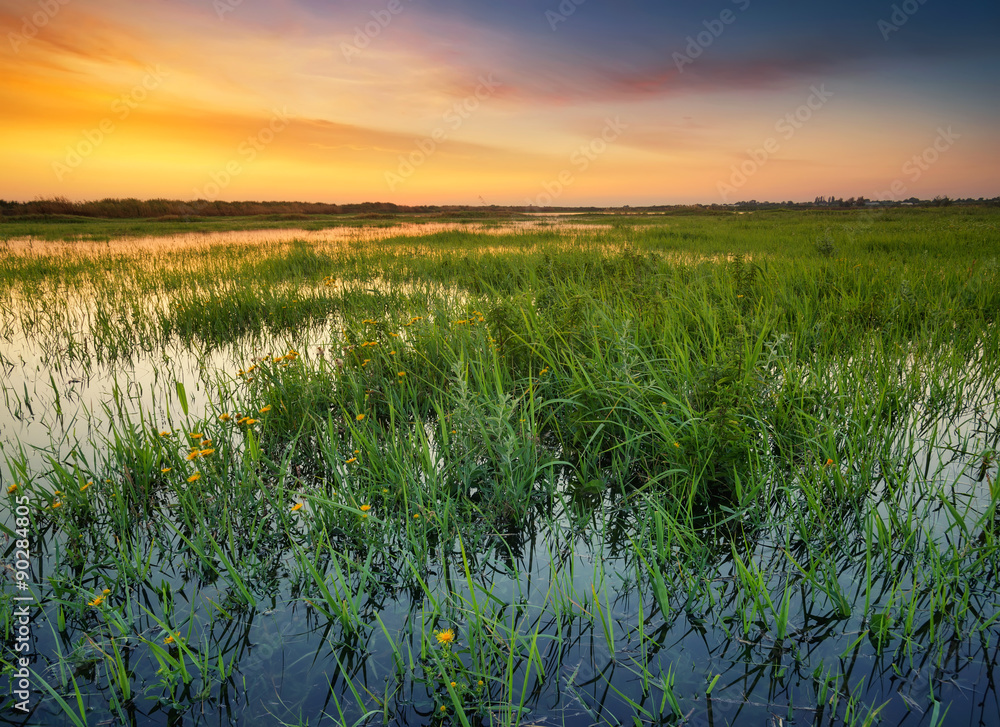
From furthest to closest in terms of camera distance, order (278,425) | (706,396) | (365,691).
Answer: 1. (278,425)
2. (706,396)
3. (365,691)

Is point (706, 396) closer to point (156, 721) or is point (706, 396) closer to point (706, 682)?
point (706, 682)

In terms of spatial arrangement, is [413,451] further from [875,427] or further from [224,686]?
[875,427]

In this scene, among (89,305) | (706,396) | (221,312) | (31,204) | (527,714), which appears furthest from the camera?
(31,204)

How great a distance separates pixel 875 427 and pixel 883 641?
177 cm

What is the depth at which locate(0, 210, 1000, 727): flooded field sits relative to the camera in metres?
1.74

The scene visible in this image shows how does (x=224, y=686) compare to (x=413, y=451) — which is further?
(x=413, y=451)

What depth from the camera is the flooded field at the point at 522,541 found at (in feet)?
5.69

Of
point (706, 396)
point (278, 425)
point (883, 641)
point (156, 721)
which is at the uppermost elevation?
point (706, 396)

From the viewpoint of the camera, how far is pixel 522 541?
259 centimetres

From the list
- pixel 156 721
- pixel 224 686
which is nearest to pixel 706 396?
pixel 224 686

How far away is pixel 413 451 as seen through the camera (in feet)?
9.73

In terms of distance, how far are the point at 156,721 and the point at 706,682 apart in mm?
1987

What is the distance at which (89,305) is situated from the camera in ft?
25.9

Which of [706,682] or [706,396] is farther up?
[706,396]
